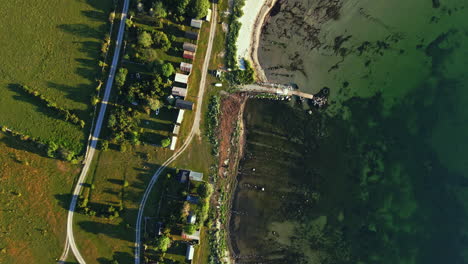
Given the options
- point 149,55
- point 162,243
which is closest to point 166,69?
point 149,55

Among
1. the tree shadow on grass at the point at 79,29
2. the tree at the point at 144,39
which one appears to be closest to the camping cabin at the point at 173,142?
the tree at the point at 144,39

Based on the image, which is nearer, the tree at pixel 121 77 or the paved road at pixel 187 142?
the tree at pixel 121 77

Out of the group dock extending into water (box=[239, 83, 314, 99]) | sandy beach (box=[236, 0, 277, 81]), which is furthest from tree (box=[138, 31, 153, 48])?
dock extending into water (box=[239, 83, 314, 99])

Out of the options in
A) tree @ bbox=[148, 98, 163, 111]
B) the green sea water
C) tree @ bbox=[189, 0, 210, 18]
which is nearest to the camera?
tree @ bbox=[189, 0, 210, 18]

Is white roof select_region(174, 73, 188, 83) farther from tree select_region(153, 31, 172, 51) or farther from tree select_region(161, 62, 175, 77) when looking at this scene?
tree select_region(153, 31, 172, 51)

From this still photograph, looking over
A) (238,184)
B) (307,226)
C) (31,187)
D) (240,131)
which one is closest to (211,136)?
(240,131)

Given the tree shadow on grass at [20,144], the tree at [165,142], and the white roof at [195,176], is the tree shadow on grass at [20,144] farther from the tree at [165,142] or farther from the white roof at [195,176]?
the white roof at [195,176]

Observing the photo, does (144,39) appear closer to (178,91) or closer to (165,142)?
(178,91)
